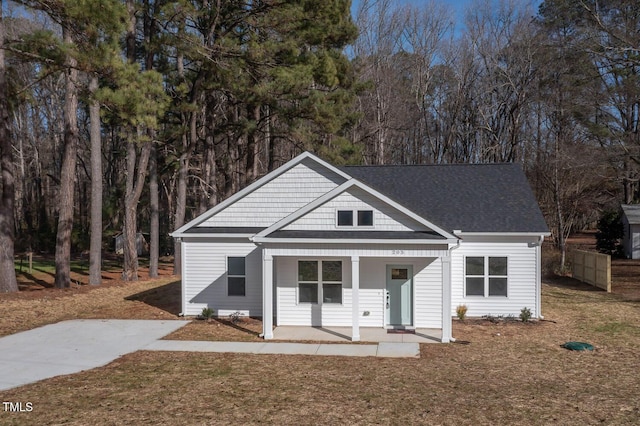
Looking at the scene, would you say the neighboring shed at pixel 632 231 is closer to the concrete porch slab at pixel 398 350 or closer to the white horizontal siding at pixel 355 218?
the white horizontal siding at pixel 355 218

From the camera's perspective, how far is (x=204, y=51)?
2130 centimetres

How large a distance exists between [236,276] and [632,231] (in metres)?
28.4

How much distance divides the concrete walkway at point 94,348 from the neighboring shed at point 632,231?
88.4ft

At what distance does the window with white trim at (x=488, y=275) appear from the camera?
17.0 metres

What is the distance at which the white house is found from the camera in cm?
1456

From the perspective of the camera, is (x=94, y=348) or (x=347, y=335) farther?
(x=347, y=335)

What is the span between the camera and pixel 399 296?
52.7 ft

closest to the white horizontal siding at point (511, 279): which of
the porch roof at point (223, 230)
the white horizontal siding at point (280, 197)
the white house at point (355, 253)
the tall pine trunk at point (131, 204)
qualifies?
the white house at point (355, 253)

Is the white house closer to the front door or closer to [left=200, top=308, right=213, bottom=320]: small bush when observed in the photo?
the front door

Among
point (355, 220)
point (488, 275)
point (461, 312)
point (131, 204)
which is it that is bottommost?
point (461, 312)

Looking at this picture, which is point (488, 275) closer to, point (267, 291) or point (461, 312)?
point (461, 312)

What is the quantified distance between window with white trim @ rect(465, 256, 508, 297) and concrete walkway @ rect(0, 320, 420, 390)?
13.5 ft

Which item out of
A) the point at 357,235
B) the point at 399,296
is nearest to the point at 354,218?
the point at 357,235

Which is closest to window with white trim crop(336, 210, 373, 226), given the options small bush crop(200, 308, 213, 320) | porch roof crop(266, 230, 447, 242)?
porch roof crop(266, 230, 447, 242)
